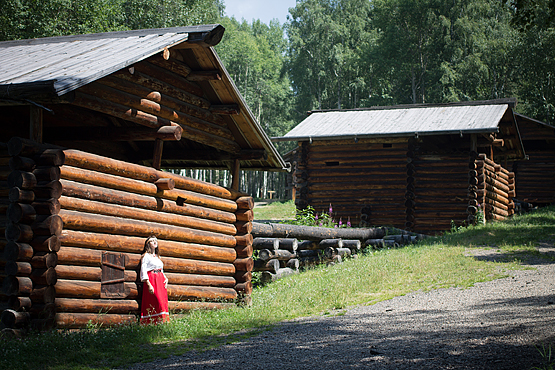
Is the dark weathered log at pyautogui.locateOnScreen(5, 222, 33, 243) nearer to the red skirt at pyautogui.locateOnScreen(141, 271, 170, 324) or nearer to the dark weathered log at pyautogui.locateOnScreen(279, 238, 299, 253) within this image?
the red skirt at pyautogui.locateOnScreen(141, 271, 170, 324)

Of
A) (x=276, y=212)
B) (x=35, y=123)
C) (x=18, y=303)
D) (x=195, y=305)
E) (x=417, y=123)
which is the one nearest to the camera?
(x=18, y=303)

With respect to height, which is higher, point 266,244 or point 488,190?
point 488,190

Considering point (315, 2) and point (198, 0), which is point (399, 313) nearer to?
point (198, 0)

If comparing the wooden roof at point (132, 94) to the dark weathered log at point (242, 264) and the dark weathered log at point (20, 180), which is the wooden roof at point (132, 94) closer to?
the dark weathered log at point (20, 180)

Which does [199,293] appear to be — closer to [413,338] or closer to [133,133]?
[133,133]

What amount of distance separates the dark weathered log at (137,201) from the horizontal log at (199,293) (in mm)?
1337

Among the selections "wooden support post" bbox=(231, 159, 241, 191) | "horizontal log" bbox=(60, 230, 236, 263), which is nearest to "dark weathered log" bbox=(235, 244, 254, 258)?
"horizontal log" bbox=(60, 230, 236, 263)

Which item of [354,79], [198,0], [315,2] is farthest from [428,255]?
[315,2]

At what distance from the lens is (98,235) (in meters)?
7.71

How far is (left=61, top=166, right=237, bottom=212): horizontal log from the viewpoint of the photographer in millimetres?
7410

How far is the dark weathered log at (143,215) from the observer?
7371 mm

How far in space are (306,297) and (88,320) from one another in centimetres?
432

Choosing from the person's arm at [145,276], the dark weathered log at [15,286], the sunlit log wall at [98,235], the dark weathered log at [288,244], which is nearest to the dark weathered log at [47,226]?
the sunlit log wall at [98,235]

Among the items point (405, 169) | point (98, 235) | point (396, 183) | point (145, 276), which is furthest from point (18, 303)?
A: point (405, 169)
